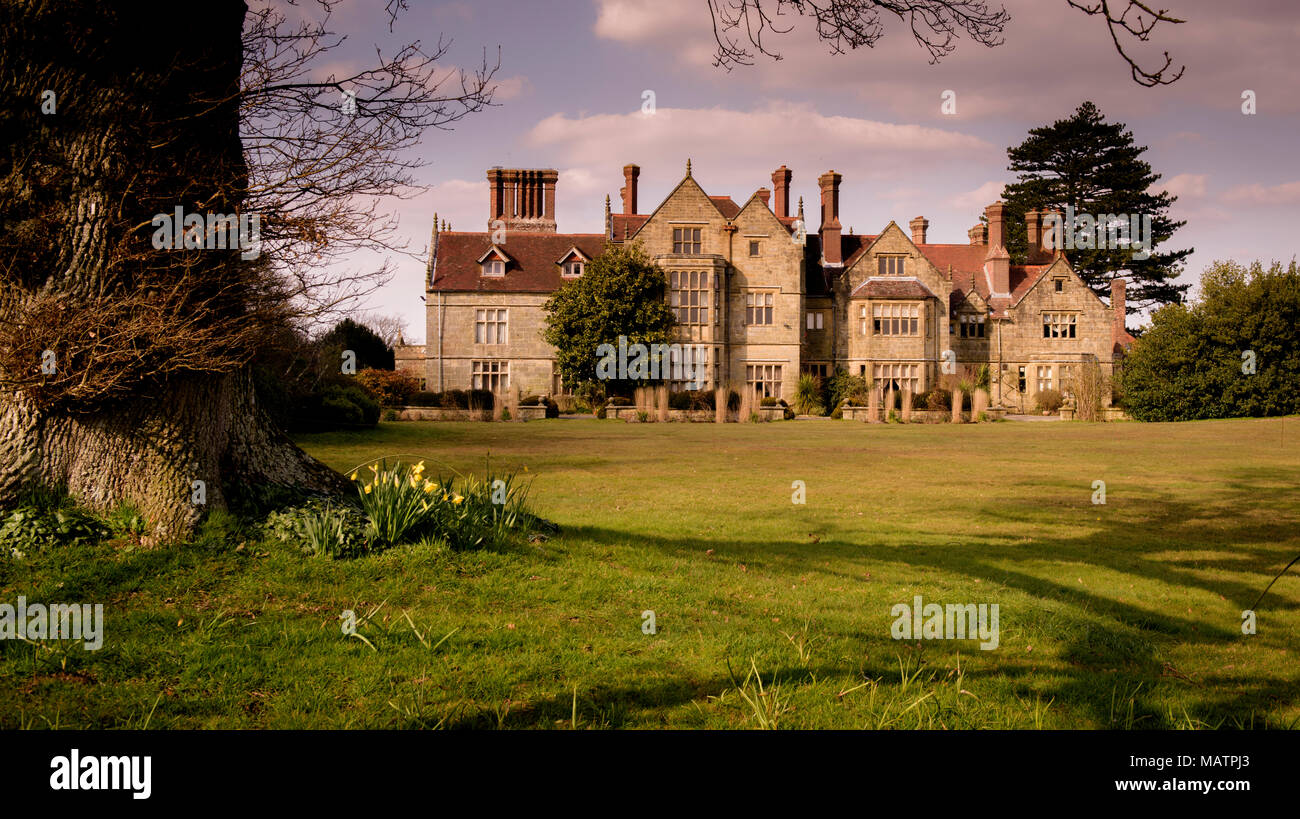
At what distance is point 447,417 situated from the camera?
98.2ft

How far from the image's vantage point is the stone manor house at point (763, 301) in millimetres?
40906

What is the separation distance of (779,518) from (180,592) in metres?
6.96

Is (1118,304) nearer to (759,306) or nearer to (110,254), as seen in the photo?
(759,306)

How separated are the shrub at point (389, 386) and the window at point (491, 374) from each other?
→ 29.4 feet

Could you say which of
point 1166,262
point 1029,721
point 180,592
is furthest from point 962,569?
point 1166,262

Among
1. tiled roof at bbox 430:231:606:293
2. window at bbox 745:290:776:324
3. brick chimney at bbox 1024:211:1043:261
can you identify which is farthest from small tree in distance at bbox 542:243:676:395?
brick chimney at bbox 1024:211:1043:261

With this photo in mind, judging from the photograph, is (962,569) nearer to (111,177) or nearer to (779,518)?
(779,518)

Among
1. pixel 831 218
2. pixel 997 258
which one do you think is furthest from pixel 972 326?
pixel 831 218

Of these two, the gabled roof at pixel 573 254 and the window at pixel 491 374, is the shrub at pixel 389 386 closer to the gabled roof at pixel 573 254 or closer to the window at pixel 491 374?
the window at pixel 491 374

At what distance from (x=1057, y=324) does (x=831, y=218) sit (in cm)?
1571

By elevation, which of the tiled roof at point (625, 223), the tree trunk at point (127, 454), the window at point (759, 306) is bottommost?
the tree trunk at point (127, 454)

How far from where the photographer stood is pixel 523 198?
4488 cm

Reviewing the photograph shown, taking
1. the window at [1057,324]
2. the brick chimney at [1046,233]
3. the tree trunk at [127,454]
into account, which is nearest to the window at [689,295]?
the window at [1057,324]

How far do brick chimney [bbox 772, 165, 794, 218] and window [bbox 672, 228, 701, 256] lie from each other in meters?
6.83
